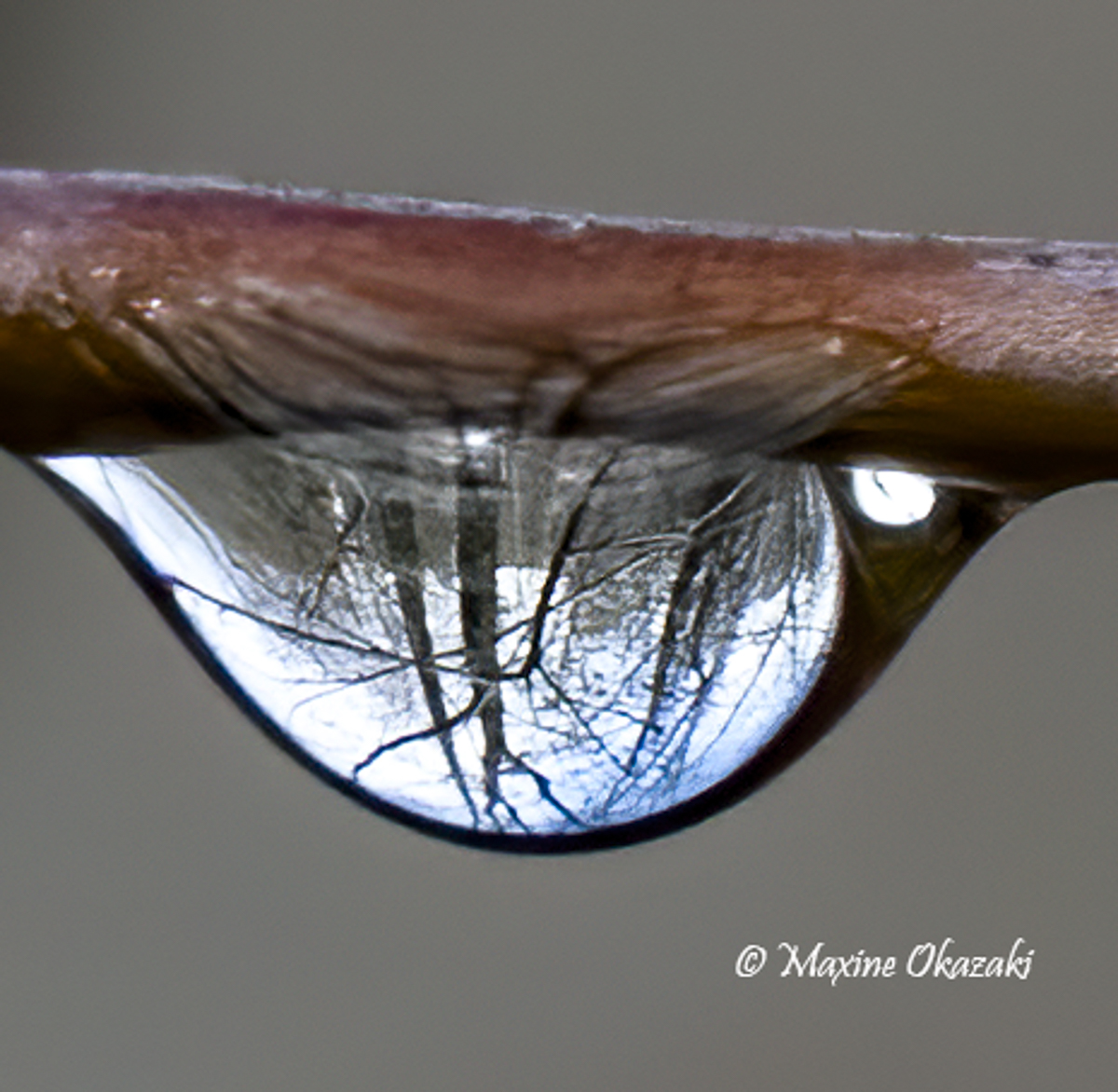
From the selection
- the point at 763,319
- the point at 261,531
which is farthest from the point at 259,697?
the point at 763,319

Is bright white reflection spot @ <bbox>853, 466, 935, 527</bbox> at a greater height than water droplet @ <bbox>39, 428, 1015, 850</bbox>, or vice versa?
bright white reflection spot @ <bbox>853, 466, 935, 527</bbox>

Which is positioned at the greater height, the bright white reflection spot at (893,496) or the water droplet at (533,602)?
the bright white reflection spot at (893,496)

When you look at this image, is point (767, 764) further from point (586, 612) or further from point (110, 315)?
point (110, 315)

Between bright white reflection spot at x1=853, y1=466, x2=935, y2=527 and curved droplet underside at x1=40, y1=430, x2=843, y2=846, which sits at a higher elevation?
bright white reflection spot at x1=853, y1=466, x2=935, y2=527
